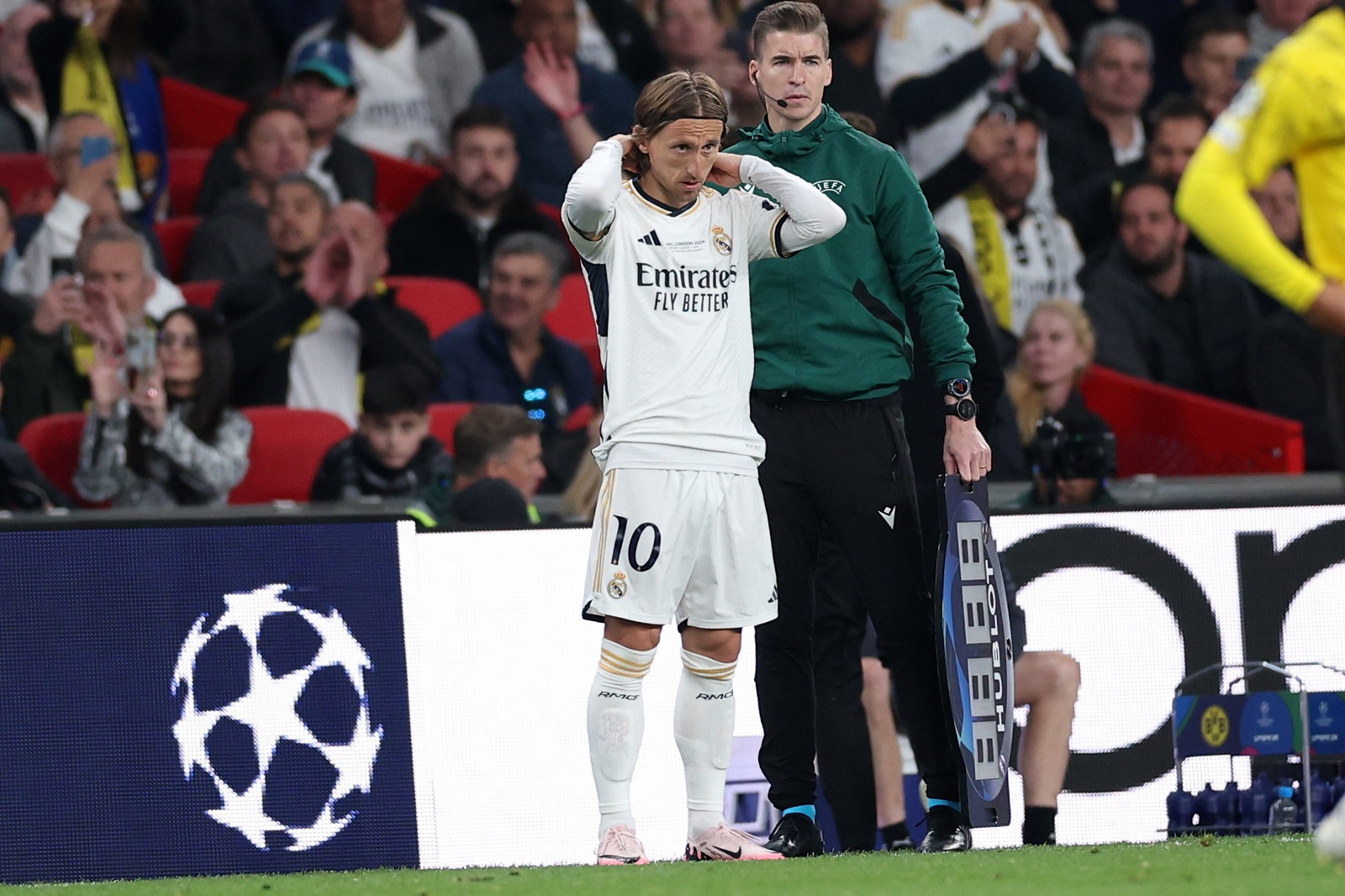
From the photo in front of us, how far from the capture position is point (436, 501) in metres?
8.07

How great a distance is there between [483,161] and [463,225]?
1.16ft

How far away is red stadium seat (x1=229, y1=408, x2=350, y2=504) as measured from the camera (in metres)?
8.73

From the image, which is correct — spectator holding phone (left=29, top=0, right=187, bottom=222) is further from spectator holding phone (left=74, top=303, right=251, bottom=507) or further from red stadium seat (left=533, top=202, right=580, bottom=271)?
red stadium seat (left=533, top=202, right=580, bottom=271)

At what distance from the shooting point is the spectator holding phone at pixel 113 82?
395 inches

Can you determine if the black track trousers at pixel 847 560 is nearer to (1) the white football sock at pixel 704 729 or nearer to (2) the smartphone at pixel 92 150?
(1) the white football sock at pixel 704 729

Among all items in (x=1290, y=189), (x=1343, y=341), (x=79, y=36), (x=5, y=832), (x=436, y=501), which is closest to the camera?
(x=1343, y=341)

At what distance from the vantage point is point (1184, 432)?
382 inches

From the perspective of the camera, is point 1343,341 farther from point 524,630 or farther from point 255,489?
point 255,489

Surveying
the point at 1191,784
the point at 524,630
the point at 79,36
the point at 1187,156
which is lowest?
the point at 1191,784

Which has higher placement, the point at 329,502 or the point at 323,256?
the point at 323,256

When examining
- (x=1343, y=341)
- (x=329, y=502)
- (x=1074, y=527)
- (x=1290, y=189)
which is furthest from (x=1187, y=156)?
(x=1343, y=341)

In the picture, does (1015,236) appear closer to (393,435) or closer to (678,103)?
(393,435)

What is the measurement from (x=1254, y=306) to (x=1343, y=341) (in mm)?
6929

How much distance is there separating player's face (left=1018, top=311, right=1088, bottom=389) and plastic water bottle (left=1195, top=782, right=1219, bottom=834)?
11.6 ft
